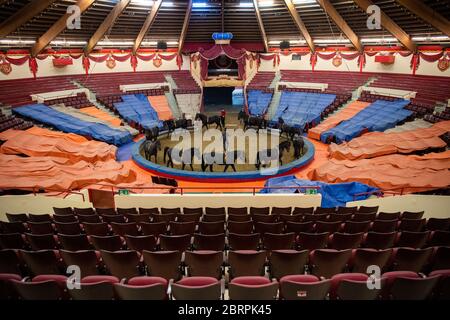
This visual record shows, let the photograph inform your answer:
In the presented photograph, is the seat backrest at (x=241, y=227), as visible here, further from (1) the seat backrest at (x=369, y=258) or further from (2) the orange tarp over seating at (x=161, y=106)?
(2) the orange tarp over seating at (x=161, y=106)

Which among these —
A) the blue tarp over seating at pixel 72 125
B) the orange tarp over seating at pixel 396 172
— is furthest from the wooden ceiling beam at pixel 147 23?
the orange tarp over seating at pixel 396 172

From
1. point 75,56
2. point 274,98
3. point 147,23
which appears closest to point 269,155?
point 274,98

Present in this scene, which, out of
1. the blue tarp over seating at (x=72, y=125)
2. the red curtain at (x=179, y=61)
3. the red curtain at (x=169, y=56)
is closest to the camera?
the blue tarp over seating at (x=72, y=125)

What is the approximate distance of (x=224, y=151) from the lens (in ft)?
44.3

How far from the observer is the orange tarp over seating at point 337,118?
18.5 metres

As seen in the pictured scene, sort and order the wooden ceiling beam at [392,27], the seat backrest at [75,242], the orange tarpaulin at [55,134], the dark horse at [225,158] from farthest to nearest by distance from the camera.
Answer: the wooden ceiling beam at [392,27], the orange tarpaulin at [55,134], the dark horse at [225,158], the seat backrest at [75,242]

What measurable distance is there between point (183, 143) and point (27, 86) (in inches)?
416

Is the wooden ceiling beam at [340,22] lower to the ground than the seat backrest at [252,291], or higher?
higher

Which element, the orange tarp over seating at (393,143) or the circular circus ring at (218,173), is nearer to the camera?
the circular circus ring at (218,173)

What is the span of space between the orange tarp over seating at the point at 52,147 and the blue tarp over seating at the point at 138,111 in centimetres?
549

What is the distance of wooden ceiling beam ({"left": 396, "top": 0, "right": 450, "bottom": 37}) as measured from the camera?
45.3 ft

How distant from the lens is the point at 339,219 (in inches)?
266

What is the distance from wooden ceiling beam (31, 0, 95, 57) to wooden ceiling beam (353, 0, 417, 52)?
Answer: 13245mm
